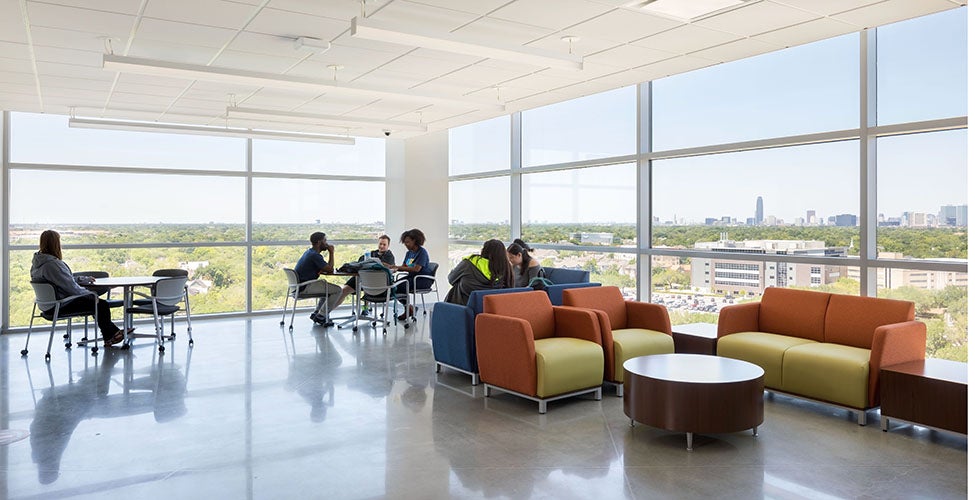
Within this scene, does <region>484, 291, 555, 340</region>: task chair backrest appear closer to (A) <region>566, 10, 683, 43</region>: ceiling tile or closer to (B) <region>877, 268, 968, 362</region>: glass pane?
(A) <region>566, 10, 683, 43</region>: ceiling tile

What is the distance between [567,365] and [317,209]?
271 inches

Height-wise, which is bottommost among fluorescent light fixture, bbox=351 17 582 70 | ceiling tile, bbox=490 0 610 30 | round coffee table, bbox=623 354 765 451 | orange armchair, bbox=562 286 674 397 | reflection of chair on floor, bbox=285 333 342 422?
reflection of chair on floor, bbox=285 333 342 422

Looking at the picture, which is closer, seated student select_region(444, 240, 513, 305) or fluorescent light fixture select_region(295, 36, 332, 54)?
fluorescent light fixture select_region(295, 36, 332, 54)

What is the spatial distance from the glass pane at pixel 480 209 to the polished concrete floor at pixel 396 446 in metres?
4.65

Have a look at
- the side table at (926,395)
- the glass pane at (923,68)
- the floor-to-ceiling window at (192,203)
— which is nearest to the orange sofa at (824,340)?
the side table at (926,395)

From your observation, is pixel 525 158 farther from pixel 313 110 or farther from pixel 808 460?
pixel 808 460

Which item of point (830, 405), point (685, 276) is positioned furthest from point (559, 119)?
point (830, 405)

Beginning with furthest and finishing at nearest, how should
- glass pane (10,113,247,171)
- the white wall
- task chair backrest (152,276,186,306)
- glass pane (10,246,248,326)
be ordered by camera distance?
the white wall < glass pane (10,113,247,171) < glass pane (10,246,248,326) < task chair backrest (152,276,186,306)

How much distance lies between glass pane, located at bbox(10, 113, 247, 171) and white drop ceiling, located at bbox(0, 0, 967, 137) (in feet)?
4.10

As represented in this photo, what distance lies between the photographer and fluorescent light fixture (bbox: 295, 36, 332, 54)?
204 inches

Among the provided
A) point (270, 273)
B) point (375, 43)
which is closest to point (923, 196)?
point (375, 43)

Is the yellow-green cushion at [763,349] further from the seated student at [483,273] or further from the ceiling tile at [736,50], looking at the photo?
the ceiling tile at [736,50]

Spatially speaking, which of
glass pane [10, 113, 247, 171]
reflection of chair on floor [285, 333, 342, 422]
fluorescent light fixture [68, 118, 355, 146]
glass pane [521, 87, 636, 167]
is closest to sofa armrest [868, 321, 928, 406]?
reflection of chair on floor [285, 333, 342, 422]

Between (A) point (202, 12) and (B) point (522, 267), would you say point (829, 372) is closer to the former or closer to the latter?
(B) point (522, 267)
